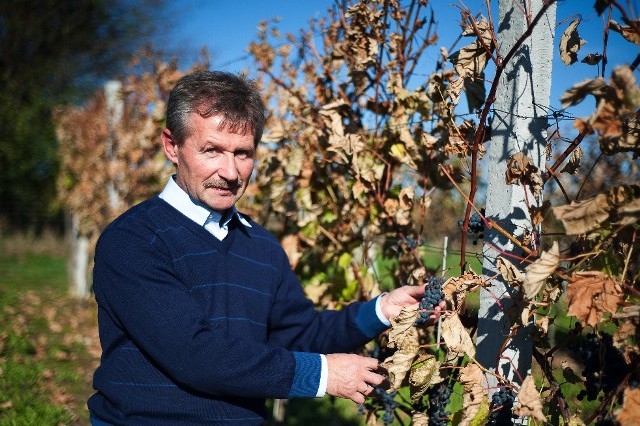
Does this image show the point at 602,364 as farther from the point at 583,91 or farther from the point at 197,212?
the point at 197,212

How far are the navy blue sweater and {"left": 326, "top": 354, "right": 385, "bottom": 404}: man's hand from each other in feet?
0.19

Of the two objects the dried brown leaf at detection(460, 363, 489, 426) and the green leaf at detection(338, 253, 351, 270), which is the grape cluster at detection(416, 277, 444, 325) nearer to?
the dried brown leaf at detection(460, 363, 489, 426)

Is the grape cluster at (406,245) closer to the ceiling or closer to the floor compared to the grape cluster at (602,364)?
closer to the ceiling

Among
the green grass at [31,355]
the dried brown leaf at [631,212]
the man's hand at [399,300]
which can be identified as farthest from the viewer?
the green grass at [31,355]

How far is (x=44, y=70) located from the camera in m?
16.9

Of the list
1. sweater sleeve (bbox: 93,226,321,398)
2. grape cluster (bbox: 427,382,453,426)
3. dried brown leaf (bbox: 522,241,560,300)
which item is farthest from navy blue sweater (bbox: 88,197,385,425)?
dried brown leaf (bbox: 522,241,560,300)

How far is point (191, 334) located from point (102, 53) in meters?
20.8

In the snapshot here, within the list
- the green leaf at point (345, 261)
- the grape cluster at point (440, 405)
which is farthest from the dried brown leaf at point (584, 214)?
the green leaf at point (345, 261)

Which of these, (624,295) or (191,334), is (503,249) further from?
(191,334)

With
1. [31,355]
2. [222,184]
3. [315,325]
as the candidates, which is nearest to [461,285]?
[315,325]

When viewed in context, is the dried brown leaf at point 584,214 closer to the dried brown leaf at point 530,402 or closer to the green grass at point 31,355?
the dried brown leaf at point 530,402

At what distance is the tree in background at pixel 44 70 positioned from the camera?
13.9 metres

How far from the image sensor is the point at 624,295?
1372mm

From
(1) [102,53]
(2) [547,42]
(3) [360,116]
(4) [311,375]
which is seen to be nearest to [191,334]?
(4) [311,375]
